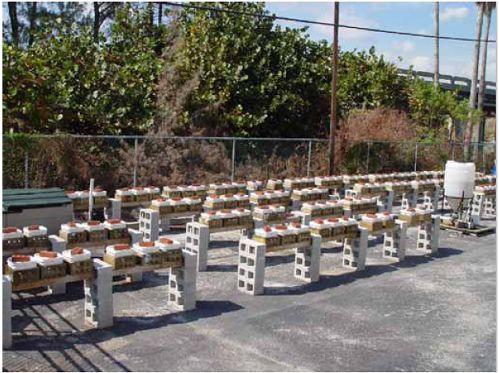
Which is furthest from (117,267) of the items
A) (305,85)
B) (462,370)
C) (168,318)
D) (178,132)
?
(305,85)

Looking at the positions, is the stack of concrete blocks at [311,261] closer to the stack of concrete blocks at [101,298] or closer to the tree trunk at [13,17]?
the stack of concrete blocks at [101,298]

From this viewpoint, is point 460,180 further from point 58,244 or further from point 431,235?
point 58,244

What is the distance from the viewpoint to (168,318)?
8.33 metres

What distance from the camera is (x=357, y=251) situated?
37.1 ft

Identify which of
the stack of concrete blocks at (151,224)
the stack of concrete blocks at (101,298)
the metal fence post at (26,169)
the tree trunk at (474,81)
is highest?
the tree trunk at (474,81)

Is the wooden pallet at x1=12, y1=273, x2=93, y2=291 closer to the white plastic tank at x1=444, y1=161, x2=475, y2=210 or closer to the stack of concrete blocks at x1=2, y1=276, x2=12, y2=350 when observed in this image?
the stack of concrete blocks at x1=2, y1=276, x2=12, y2=350

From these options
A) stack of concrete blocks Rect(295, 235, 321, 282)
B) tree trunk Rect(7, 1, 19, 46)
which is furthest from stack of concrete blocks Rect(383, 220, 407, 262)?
tree trunk Rect(7, 1, 19, 46)

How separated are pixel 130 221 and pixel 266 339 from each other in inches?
319

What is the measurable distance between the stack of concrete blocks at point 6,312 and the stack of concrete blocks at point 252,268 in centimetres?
379

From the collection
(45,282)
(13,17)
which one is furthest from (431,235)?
(13,17)

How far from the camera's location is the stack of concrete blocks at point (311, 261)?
1038 centimetres

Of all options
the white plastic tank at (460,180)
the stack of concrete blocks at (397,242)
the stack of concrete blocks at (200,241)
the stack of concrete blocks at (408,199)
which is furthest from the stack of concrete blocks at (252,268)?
the stack of concrete blocks at (408,199)

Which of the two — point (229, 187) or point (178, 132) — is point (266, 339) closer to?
point (229, 187)

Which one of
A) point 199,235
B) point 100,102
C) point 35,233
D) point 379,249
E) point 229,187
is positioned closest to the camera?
point 35,233
